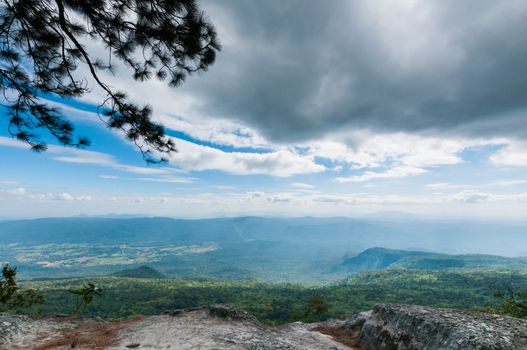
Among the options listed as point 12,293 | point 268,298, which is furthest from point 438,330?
point 268,298

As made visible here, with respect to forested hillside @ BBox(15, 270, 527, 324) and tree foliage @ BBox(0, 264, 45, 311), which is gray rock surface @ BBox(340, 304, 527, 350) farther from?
forested hillside @ BBox(15, 270, 527, 324)

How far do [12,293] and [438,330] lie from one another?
65.4 feet

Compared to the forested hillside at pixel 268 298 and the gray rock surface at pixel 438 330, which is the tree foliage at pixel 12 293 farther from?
the forested hillside at pixel 268 298

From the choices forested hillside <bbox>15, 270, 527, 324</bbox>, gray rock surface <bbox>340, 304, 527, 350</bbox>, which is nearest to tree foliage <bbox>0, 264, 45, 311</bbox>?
gray rock surface <bbox>340, 304, 527, 350</bbox>

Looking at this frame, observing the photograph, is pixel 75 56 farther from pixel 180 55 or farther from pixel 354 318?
pixel 354 318

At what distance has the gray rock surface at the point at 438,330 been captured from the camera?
8688mm

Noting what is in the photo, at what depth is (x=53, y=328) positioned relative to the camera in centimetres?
1348

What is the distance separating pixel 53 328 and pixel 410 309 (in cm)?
1748

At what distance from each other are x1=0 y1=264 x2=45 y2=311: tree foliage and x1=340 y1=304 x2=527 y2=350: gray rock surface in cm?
1814

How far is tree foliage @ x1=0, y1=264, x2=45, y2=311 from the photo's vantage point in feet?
44.3

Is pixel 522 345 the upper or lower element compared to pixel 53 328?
upper

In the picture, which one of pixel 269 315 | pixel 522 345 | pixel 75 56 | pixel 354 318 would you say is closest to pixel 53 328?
pixel 75 56

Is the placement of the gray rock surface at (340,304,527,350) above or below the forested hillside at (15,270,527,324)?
above

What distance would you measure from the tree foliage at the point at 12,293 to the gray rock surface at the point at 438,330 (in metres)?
18.1
